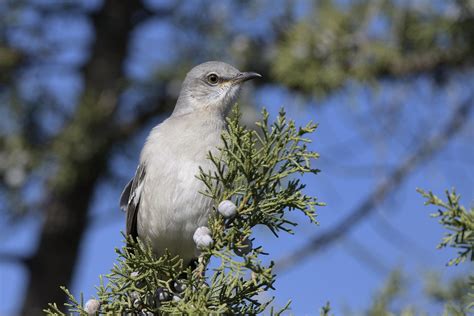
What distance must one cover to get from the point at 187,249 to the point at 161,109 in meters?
3.22

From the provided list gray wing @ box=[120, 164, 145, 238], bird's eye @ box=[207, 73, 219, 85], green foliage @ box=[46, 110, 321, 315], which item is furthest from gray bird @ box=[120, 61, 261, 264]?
green foliage @ box=[46, 110, 321, 315]

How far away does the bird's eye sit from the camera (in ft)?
15.8

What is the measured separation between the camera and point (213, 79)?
4848 mm

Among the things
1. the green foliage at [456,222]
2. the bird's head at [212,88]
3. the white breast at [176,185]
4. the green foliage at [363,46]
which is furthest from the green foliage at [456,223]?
the green foliage at [363,46]

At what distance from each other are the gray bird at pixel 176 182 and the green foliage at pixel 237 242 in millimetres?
920

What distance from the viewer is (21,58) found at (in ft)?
22.8

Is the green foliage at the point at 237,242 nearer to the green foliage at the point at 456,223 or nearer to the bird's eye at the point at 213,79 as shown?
the green foliage at the point at 456,223

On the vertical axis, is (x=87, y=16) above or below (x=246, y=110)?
above

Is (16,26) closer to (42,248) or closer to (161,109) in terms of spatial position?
(161,109)

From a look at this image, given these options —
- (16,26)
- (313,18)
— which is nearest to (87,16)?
(16,26)

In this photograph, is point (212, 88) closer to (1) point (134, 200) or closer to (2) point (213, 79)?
(2) point (213, 79)

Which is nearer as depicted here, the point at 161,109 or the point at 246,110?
the point at 246,110

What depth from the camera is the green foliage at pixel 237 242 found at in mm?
2633

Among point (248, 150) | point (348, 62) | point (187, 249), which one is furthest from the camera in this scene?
point (348, 62)
